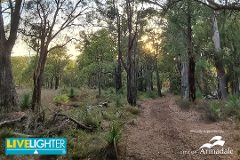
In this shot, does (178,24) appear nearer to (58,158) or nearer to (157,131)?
(157,131)

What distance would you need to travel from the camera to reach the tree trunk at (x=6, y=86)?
6766mm

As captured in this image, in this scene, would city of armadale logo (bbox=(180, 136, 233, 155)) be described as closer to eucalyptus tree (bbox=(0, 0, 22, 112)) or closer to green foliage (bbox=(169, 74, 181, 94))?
eucalyptus tree (bbox=(0, 0, 22, 112))

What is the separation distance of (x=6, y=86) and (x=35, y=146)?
13.1 ft

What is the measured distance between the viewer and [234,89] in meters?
16.3

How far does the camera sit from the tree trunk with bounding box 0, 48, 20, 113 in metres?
6.77

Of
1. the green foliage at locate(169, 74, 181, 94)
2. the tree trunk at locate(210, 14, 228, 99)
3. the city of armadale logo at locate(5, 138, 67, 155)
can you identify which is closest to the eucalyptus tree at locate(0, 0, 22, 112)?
the city of armadale logo at locate(5, 138, 67, 155)

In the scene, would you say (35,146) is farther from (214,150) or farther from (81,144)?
(214,150)

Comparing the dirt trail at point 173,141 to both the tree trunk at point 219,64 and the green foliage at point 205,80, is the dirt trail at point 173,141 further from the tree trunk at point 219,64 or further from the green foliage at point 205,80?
the green foliage at point 205,80

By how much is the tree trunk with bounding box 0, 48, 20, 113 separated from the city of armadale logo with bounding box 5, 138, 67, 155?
3254mm

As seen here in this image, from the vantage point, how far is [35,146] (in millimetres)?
4121

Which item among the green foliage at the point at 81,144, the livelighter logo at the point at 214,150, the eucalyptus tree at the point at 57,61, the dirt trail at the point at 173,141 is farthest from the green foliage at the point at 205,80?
the eucalyptus tree at the point at 57,61

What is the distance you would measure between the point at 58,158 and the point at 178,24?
9.94 m

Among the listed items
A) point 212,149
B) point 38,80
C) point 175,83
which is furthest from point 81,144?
point 175,83

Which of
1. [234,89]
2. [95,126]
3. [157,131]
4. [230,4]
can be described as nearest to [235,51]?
[234,89]
